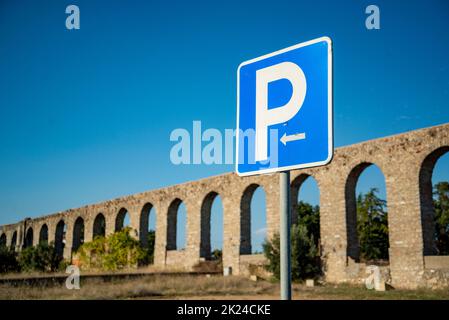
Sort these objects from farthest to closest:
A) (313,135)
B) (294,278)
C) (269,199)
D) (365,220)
→ (365,220), (269,199), (294,278), (313,135)

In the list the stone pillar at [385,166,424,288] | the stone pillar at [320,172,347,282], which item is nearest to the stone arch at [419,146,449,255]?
the stone pillar at [385,166,424,288]

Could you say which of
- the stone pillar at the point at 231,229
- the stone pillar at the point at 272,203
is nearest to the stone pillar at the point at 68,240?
the stone pillar at the point at 231,229

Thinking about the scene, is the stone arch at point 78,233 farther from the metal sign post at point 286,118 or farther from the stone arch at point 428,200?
the metal sign post at point 286,118

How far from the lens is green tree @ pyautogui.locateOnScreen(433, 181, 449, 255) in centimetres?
2798

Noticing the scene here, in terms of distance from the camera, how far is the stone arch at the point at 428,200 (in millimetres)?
15141

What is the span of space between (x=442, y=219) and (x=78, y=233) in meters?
26.7

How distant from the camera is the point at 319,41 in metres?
A: 1.87

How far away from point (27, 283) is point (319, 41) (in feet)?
47.1

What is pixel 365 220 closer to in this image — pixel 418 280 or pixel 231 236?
pixel 231 236

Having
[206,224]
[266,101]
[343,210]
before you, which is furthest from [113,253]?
A: [266,101]

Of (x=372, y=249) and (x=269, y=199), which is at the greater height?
(x=269, y=199)

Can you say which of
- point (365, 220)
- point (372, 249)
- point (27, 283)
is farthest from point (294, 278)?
point (365, 220)

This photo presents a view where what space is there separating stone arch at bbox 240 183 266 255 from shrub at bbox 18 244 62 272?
42.7 feet

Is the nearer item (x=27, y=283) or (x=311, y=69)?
(x=311, y=69)
